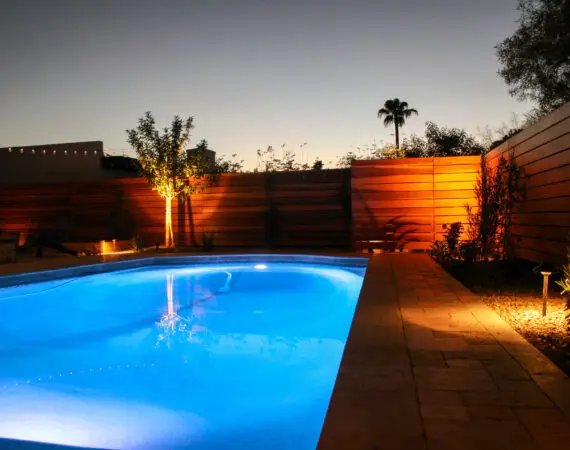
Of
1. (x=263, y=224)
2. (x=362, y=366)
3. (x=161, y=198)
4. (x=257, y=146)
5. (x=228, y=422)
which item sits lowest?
(x=228, y=422)

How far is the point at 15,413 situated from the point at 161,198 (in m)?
9.71

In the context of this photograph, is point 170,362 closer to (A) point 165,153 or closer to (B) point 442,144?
(A) point 165,153

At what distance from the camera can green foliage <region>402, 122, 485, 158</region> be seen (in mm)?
16312

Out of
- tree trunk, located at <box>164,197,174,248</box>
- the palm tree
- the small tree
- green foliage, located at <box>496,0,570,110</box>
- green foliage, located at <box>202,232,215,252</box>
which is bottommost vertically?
green foliage, located at <box>202,232,215,252</box>

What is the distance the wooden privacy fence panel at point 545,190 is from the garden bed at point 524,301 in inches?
15.0

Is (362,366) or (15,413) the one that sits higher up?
(362,366)

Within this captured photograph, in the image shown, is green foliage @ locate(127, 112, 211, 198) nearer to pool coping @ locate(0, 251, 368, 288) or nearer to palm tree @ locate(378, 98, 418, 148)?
pool coping @ locate(0, 251, 368, 288)

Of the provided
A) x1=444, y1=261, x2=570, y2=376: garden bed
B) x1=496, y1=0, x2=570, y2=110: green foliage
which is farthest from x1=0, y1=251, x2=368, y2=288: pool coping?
x1=496, y1=0, x2=570, y2=110: green foliage

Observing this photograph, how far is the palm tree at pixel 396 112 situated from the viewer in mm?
28734

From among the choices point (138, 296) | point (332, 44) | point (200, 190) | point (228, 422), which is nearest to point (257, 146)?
point (200, 190)

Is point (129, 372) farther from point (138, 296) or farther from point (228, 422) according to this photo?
point (138, 296)

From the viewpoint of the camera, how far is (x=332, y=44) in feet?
36.2

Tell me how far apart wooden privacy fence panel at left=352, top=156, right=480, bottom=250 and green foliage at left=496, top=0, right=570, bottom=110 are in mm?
3667

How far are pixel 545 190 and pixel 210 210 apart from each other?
315 inches
